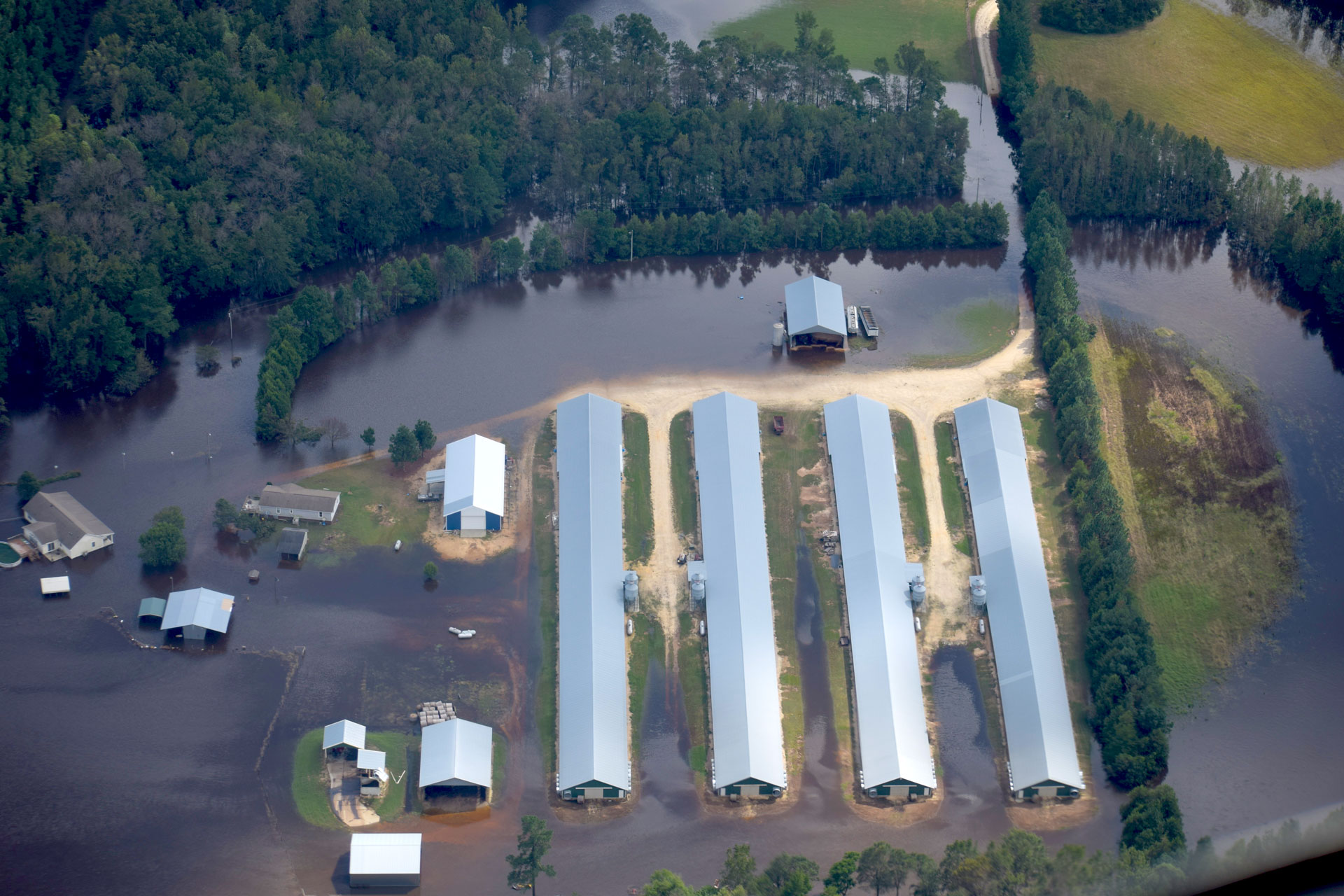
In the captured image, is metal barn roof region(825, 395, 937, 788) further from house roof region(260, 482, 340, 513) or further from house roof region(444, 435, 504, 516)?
house roof region(260, 482, 340, 513)

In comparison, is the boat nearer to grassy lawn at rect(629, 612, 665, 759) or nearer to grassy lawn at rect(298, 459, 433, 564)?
grassy lawn at rect(629, 612, 665, 759)

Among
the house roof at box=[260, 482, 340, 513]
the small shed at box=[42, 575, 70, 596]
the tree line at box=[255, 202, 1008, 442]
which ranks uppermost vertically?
the tree line at box=[255, 202, 1008, 442]

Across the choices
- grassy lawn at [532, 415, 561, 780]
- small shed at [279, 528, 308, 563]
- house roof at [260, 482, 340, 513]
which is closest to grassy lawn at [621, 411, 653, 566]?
grassy lawn at [532, 415, 561, 780]

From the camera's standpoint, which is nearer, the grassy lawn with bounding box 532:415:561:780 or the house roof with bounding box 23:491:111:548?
the grassy lawn with bounding box 532:415:561:780

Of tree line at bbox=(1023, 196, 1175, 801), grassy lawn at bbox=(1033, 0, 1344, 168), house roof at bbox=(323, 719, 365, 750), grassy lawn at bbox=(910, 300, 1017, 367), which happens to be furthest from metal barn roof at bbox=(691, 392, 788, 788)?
grassy lawn at bbox=(1033, 0, 1344, 168)

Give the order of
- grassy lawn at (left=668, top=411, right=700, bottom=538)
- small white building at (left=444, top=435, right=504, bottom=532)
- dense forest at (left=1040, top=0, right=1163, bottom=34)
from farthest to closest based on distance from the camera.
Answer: dense forest at (left=1040, top=0, right=1163, bottom=34)
grassy lawn at (left=668, top=411, right=700, bottom=538)
small white building at (left=444, top=435, right=504, bottom=532)

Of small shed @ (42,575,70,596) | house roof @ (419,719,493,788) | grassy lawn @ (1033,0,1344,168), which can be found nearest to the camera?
house roof @ (419,719,493,788)

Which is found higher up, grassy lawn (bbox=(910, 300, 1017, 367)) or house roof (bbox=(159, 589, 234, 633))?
house roof (bbox=(159, 589, 234, 633))

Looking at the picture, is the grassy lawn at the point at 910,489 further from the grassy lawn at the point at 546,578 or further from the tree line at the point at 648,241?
the tree line at the point at 648,241
